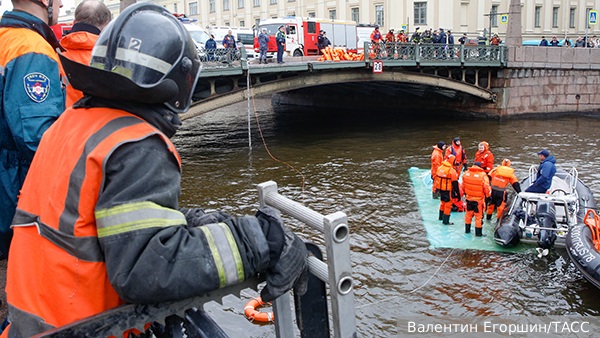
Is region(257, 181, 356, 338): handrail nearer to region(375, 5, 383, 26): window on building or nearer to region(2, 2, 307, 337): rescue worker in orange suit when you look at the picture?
region(2, 2, 307, 337): rescue worker in orange suit

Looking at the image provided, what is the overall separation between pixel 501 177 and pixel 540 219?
1509mm

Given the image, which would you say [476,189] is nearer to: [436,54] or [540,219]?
[540,219]

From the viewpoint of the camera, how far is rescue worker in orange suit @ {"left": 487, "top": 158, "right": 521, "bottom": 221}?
10.5 metres

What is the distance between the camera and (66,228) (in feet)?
4.86

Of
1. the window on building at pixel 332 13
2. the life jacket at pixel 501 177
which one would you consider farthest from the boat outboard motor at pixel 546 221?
the window on building at pixel 332 13

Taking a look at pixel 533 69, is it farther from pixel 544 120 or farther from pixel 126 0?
pixel 126 0

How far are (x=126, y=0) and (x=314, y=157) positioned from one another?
935 cm

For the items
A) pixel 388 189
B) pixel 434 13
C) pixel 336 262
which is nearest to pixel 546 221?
pixel 388 189

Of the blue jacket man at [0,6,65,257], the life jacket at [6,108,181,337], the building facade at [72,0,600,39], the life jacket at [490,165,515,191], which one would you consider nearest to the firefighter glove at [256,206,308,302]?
the life jacket at [6,108,181,337]

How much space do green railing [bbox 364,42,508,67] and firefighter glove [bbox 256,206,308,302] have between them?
→ 21456 millimetres

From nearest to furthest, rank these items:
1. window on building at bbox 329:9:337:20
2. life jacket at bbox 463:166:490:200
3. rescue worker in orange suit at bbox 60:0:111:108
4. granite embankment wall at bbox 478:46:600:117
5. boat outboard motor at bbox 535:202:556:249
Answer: rescue worker in orange suit at bbox 60:0:111:108
boat outboard motor at bbox 535:202:556:249
life jacket at bbox 463:166:490:200
granite embankment wall at bbox 478:46:600:117
window on building at bbox 329:9:337:20

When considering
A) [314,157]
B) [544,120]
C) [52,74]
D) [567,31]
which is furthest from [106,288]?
[567,31]

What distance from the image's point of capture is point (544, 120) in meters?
27.1

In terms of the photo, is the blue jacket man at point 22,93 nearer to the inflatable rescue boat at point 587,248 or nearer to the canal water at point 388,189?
the canal water at point 388,189
